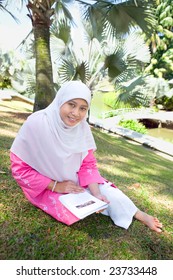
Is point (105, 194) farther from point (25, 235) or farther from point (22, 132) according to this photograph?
point (22, 132)

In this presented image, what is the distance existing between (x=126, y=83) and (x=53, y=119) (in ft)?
20.7

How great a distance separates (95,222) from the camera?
179cm

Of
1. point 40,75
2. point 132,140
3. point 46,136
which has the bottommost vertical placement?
point 132,140

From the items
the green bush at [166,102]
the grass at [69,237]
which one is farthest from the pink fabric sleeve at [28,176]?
the green bush at [166,102]

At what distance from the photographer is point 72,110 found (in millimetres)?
1553

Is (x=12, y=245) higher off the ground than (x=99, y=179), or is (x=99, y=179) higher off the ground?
(x=99, y=179)

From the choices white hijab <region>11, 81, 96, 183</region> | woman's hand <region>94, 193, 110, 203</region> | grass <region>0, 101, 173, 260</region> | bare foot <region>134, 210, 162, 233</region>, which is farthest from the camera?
bare foot <region>134, 210, 162, 233</region>

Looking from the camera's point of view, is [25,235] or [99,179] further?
[99,179]

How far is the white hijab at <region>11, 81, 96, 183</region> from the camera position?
1.57m

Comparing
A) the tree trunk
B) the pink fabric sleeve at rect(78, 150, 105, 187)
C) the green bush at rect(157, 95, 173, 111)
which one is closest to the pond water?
the green bush at rect(157, 95, 173, 111)

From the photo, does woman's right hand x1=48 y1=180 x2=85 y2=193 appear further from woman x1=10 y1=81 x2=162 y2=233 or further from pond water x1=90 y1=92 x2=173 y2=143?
pond water x1=90 y1=92 x2=173 y2=143

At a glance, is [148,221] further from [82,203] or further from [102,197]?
[82,203]

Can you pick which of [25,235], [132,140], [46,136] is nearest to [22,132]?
[46,136]

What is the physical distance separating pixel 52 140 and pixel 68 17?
5.36 meters
